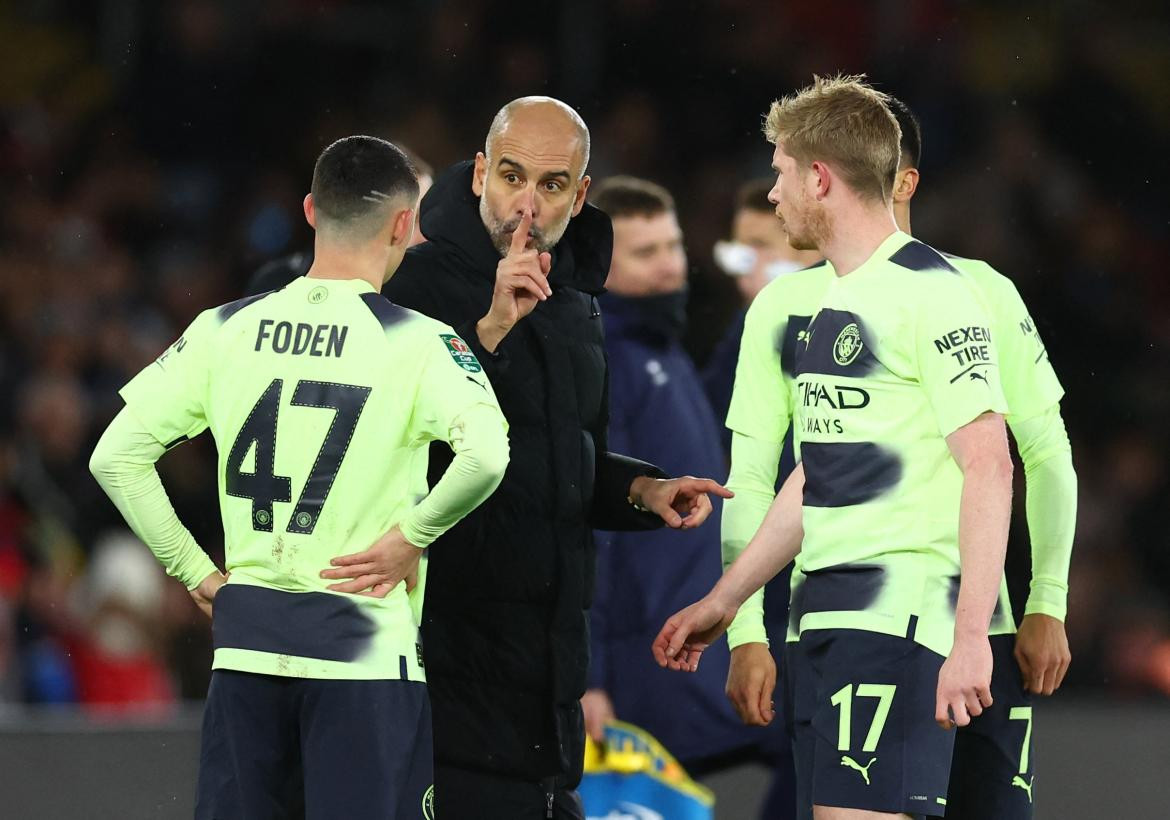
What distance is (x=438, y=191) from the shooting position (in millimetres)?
3990

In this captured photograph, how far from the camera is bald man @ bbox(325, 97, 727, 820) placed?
3.73 m

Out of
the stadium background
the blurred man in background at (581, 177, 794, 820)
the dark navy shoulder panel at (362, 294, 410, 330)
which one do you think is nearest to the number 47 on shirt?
the dark navy shoulder panel at (362, 294, 410, 330)

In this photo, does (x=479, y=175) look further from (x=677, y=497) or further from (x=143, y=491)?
(x=143, y=491)

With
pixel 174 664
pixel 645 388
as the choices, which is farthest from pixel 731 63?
pixel 645 388

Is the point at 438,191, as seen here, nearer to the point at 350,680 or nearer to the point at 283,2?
the point at 350,680

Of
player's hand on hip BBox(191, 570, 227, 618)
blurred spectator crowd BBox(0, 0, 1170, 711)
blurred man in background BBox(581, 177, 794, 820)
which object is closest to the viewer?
player's hand on hip BBox(191, 570, 227, 618)

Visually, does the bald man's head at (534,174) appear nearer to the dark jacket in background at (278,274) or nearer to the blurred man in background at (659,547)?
the dark jacket in background at (278,274)

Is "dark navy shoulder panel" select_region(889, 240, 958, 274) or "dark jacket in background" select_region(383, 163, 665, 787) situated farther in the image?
"dark jacket in background" select_region(383, 163, 665, 787)

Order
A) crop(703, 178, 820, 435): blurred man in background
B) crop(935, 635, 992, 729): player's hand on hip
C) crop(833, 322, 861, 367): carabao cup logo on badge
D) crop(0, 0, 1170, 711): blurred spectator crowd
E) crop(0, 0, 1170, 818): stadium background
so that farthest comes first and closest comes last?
crop(0, 0, 1170, 711): blurred spectator crowd, crop(0, 0, 1170, 818): stadium background, crop(703, 178, 820, 435): blurred man in background, crop(833, 322, 861, 367): carabao cup logo on badge, crop(935, 635, 992, 729): player's hand on hip

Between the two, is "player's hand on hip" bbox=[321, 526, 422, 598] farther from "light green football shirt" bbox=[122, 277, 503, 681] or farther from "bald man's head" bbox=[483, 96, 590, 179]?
"bald man's head" bbox=[483, 96, 590, 179]

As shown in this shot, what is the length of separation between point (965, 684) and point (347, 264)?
131cm

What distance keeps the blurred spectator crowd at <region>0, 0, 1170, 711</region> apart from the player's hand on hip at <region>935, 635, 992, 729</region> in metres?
5.62

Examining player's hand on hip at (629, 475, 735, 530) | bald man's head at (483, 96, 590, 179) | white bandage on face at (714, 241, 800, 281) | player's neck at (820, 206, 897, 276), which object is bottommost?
player's hand on hip at (629, 475, 735, 530)

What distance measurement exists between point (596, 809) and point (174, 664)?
3.21 m
